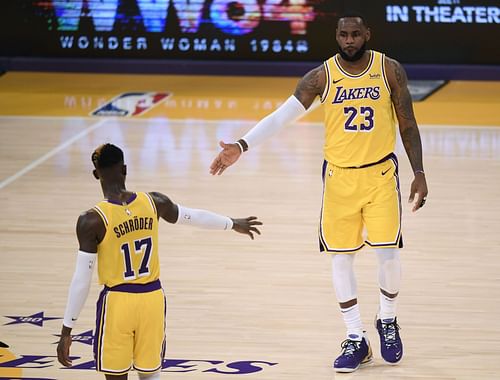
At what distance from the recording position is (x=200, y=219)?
5.00 m

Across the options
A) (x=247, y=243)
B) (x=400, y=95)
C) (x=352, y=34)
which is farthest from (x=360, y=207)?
(x=247, y=243)

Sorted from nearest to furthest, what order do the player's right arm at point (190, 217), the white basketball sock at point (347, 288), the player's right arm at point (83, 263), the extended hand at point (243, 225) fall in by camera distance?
the player's right arm at point (83, 263)
the player's right arm at point (190, 217)
the extended hand at point (243, 225)
the white basketball sock at point (347, 288)

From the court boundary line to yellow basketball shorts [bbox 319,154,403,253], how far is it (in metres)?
5.12

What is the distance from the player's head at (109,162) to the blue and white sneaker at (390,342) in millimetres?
2089

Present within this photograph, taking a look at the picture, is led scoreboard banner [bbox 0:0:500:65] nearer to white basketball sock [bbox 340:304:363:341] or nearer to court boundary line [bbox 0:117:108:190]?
court boundary line [bbox 0:117:108:190]

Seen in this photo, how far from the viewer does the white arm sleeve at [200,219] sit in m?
4.94

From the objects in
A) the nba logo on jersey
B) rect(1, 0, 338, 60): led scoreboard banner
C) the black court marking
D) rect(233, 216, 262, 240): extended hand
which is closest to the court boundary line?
the nba logo on jersey

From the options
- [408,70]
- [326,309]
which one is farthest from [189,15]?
[326,309]

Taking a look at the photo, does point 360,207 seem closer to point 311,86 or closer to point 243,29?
point 311,86

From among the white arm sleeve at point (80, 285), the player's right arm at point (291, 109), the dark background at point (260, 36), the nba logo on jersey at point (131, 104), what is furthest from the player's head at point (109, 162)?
the dark background at point (260, 36)

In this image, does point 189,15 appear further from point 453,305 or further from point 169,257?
point 453,305

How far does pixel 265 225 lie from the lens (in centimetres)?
910

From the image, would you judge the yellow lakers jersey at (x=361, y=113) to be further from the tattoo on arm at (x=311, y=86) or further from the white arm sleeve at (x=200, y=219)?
the white arm sleeve at (x=200, y=219)

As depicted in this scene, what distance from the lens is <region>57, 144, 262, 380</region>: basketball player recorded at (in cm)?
463
